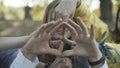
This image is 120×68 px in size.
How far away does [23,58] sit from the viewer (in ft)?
6.10

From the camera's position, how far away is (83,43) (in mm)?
1861

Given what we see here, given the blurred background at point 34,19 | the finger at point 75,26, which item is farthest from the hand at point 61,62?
the blurred background at point 34,19

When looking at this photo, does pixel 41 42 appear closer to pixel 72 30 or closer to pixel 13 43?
pixel 72 30

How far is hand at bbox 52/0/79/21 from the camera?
1.91 m

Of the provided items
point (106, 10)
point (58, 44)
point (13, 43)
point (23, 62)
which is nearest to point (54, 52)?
point (58, 44)

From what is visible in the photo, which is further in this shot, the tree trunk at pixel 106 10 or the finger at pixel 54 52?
the tree trunk at pixel 106 10

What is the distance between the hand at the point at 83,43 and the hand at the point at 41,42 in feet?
0.26

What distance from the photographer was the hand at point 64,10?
1911 mm

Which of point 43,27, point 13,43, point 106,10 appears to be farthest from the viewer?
point 106,10

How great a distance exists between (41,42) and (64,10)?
0.22m

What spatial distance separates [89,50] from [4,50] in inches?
20.7

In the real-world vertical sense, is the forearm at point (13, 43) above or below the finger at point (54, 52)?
below

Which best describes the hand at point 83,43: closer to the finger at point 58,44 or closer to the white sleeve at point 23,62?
the finger at point 58,44

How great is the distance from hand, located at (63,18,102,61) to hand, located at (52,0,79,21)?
0.09m
